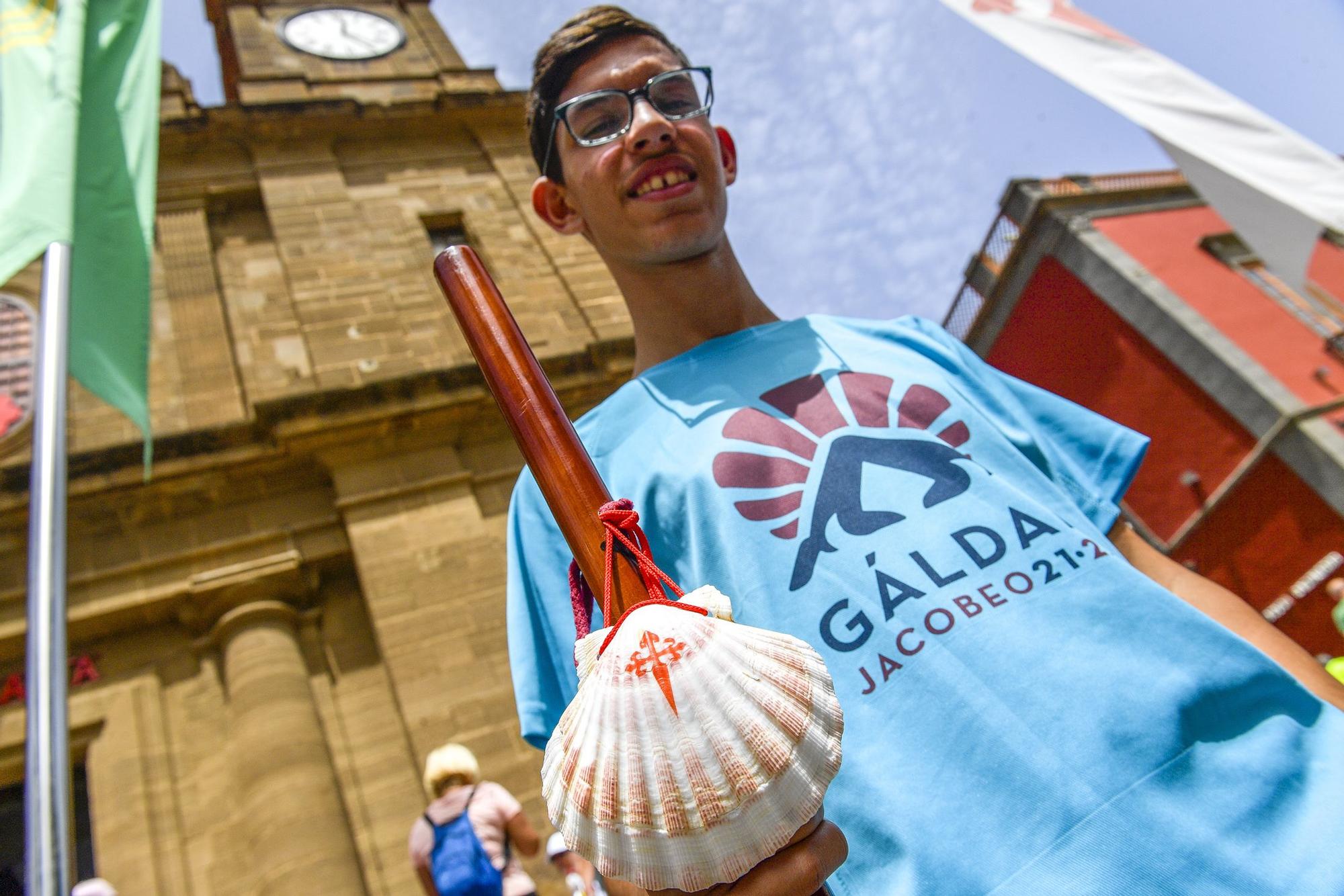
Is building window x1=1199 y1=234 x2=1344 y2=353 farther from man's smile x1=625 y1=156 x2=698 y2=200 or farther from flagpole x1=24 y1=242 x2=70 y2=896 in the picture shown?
flagpole x1=24 y1=242 x2=70 y2=896

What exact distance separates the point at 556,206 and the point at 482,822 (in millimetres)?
3729

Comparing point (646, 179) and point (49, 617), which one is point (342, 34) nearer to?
point (49, 617)

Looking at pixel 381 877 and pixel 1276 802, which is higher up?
pixel 1276 802

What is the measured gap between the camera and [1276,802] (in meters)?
0.98

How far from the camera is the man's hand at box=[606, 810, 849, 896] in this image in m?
0.69

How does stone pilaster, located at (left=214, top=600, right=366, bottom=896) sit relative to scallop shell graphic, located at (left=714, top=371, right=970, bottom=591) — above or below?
below

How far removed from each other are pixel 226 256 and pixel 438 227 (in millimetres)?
2335

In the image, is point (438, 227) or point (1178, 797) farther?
point (438, 227)

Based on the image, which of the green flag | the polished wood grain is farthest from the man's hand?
the green flag

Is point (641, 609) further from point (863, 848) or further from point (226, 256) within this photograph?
point (226, 256)

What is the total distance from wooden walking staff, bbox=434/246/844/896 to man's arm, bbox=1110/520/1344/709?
0.86 meters

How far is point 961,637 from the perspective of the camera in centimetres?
110

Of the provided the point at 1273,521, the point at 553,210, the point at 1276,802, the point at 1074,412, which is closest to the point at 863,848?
the point at 1276,802

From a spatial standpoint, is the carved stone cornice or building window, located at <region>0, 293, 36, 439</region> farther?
building window, located at <region>0, 293, 36, 439</region>
